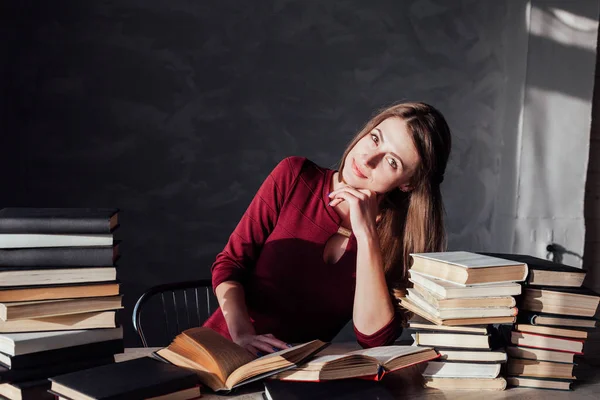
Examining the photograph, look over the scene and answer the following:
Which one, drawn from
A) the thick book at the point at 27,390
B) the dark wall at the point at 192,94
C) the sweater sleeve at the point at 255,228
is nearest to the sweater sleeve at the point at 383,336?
the sweater sleeve at the point at 255,228

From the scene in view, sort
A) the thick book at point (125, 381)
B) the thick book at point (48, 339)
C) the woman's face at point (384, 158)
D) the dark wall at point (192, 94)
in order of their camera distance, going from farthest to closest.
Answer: the dark wall at point (192, 94), the woman's face at point (384, 158), the thick book at point (48, 339), the thick book at point (125, 381)

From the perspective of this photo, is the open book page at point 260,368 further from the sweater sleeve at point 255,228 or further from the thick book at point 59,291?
the sweater sleeve at point 255,228

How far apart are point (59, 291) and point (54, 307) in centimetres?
3

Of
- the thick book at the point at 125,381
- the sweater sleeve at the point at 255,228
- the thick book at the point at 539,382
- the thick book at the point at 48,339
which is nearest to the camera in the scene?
the thick book at the point at 125,381

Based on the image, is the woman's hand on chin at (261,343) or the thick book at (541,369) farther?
the woman's hand on chin at (261,343)

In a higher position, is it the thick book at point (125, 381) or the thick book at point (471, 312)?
the thick book at point (471, 312)

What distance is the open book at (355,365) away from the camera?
1.30 meters

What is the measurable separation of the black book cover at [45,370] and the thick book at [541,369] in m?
0.96

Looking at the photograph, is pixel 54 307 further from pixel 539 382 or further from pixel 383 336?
pixel 539 382

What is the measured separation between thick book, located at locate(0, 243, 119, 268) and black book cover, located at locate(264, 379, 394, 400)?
0.44 meters

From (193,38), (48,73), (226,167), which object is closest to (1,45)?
(48,73)

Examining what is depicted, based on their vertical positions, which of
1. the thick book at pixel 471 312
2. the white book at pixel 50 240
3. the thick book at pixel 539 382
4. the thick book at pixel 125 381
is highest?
the white book at pixel 50 240

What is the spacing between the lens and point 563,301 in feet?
4.85

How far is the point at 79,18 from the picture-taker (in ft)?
10.5
